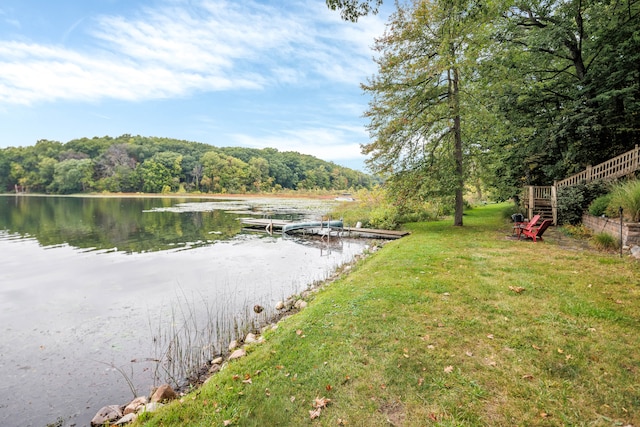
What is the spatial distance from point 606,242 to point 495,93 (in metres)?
10.5

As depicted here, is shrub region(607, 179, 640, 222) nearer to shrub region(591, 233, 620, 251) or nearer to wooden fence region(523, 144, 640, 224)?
shrub region(591, 233, 620, 251)

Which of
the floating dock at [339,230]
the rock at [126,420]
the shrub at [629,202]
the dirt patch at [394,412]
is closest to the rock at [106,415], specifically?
the rock at [126,420]

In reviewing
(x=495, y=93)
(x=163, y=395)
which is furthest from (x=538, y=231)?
(x=163, y=395)

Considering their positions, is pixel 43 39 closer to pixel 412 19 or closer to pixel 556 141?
pixel 412 19

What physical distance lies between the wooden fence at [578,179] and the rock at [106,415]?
1738 cm

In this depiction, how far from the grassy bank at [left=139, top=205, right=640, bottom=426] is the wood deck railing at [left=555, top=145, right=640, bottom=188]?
364 inches

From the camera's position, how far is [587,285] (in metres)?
5.96

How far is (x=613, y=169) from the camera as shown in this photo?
13258mm

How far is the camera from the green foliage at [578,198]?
12883 mm

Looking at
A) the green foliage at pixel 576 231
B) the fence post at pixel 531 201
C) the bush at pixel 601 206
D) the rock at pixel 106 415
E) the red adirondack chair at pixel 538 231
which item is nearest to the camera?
the rock at pixel 106 415

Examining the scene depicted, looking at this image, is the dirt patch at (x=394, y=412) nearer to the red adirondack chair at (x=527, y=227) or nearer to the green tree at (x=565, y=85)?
the red adirondack chair at (x=527, y=227)

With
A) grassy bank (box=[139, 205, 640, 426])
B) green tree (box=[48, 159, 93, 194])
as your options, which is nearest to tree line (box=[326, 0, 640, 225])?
grassy bank (box=[139, 205, 640, 426])

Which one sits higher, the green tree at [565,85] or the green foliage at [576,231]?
the green tree at [565,85]

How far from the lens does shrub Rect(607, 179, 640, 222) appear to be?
8.81m
